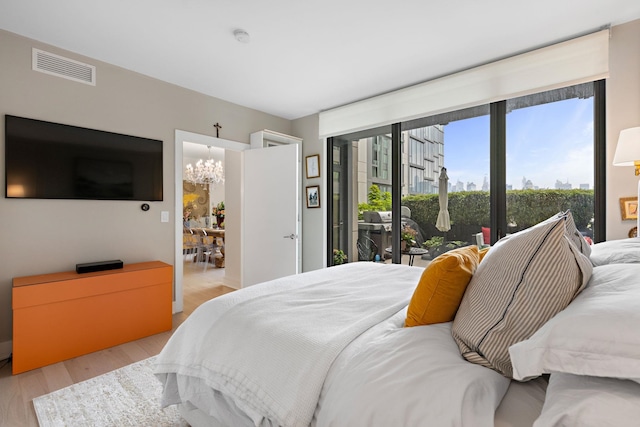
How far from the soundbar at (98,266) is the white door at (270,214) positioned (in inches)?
62.0

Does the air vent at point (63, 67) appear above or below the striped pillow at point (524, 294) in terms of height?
above

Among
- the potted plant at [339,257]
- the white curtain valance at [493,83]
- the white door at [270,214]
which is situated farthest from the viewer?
the potted plant at [339,257]

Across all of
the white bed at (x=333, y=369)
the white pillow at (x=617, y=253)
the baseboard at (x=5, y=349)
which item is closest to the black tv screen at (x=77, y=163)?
the baseboard at (x=5, y=349)

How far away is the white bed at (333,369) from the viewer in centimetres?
82

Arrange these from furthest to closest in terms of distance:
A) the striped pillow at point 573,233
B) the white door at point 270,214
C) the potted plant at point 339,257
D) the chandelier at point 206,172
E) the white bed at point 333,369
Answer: the chandelier at point 206,172
the potted plant at point 339,257
the white door at point 270,214
the striped pillow at point 573,233
the white bed at point 333,369

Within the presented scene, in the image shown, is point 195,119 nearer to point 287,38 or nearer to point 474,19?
point 287,38

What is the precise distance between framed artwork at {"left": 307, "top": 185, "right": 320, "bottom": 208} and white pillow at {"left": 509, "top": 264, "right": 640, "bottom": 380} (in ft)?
12.1

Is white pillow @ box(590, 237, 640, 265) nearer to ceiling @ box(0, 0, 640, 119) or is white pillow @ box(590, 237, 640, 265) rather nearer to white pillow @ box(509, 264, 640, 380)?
A: white pillow @ box(509, 264, 640, 380)

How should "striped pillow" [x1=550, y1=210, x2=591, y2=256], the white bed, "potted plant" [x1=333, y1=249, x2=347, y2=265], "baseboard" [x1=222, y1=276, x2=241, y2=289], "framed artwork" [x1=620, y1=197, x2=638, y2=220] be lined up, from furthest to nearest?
"baseboard" [x1=222, y1=276, x2=241, y2=289] < "potted plant" [x1=333, y1=249, x2=347, y2=265] < "framed artwork" [x1=620, y1=197, x2=638, y2=220] < "striped pillow" [x1=550, y1=210, x2=591, y2=256] < the white bed

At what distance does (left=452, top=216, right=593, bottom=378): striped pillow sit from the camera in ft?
2.91

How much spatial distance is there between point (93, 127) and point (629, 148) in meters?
4.18

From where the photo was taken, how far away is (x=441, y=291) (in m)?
1.15

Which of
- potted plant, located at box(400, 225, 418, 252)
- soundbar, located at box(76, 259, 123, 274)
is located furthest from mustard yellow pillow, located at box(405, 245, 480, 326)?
soundbar, located at box(76, 259, 123, 274)

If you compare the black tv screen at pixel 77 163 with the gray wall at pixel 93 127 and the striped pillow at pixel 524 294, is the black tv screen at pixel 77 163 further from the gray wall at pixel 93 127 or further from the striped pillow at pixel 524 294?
the striped pillow at pixel 524 294
